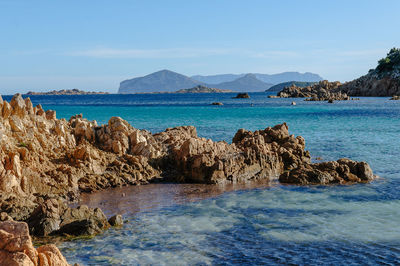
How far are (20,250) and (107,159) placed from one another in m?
10.7

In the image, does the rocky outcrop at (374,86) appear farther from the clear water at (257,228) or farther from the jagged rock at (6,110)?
the jagged rock at (6,110)

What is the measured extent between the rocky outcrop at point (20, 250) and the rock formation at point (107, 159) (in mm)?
5289

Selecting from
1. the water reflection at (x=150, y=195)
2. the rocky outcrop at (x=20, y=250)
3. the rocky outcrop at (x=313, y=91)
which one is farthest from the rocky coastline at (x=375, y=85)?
the rocky outcrop at (x=20, y=250)

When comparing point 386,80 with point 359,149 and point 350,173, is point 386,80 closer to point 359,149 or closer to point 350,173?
point 359,149

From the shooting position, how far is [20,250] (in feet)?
20.6

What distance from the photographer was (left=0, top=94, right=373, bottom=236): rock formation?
14016 mm

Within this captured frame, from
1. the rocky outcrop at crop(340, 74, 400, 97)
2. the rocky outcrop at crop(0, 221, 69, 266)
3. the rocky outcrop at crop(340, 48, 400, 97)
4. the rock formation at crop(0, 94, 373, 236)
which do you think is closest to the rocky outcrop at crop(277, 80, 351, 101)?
the rocky outcrop at crop(340, 74, 400, 97)

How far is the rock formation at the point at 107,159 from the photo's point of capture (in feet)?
46.0

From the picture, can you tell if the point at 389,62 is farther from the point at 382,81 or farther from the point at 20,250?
the point at 20,250

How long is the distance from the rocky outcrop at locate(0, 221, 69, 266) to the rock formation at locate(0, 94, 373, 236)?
208 inches

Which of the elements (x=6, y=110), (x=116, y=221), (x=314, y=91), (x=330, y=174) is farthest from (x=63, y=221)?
(x=314, y=91)

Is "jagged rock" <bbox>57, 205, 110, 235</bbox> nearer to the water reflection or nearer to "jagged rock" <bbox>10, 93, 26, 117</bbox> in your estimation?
the water reflection

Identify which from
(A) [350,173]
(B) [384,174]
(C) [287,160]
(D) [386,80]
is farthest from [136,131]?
(D) [386,80]

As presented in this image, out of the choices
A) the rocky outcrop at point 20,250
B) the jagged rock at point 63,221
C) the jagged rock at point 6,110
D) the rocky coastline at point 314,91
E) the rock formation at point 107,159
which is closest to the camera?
the rocky outcrop at point 20,250
